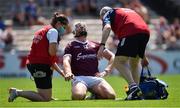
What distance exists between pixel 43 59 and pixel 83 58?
0.98m

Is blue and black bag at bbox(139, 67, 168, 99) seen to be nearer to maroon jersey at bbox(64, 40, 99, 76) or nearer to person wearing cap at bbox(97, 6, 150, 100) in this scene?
person wearing cap at bbox(97, 6, 150, 100)

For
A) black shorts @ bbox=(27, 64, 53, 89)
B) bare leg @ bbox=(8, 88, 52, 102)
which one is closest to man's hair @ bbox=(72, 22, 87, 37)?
black shorts @ bbox=(27, 64, 53, 89)

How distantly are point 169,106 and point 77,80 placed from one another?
2958 millimetres

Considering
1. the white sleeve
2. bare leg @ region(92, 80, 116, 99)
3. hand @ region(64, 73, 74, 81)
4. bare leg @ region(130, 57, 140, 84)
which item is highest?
the white sleeve

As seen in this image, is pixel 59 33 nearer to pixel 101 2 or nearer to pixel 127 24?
pixel 127 24

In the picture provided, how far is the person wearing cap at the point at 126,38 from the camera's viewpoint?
54.6 ft

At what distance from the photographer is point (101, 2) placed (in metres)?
39.0

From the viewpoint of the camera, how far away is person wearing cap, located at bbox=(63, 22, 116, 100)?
17031mm

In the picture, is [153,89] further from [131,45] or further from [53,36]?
[53,36]

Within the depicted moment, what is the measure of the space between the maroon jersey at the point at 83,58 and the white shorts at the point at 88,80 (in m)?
0.15

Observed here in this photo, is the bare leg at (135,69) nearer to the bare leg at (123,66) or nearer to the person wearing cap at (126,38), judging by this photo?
the person wearing cap at (126,38)

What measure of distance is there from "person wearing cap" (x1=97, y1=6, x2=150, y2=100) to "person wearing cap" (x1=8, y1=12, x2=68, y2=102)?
0.92m

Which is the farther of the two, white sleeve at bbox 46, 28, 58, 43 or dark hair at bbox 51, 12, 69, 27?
dark hair at bbox 51, 12, 69, 27

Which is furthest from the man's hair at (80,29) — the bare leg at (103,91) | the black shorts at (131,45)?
the bare leg at (103,91)
